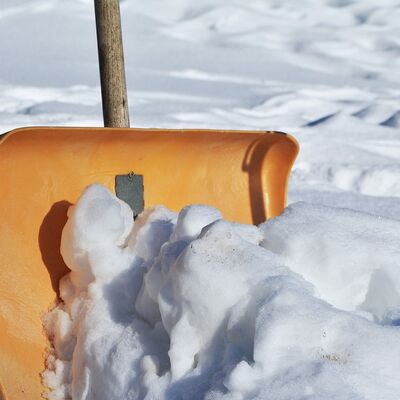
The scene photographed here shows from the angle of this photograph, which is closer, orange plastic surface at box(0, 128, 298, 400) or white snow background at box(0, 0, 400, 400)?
white snow background at box(0, 0, 400, 400)

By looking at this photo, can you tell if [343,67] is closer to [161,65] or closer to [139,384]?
[161,65]

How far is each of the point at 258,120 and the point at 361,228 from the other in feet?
14.4

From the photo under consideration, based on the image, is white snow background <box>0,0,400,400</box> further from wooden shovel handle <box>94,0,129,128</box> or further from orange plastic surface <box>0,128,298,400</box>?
wooden shovel handle <box>94,0,129,128</box>

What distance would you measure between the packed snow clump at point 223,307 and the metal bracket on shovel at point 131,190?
0.12 metres

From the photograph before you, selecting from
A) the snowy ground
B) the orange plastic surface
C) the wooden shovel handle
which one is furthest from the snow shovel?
the snowy ground

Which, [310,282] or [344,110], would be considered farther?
[344,110]

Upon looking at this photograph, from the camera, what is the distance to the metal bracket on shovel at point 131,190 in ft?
8.07

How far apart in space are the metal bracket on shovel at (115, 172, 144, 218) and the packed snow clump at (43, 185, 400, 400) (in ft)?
0.40

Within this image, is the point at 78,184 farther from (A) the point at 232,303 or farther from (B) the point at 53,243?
(A) the point at 232,303

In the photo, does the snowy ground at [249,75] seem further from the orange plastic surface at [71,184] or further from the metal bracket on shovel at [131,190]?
the metal bracket on shovel at [131,190]

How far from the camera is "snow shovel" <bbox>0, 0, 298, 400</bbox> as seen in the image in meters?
2.21

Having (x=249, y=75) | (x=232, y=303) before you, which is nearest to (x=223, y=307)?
(x=232, y=303)

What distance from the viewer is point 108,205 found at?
2232 mm

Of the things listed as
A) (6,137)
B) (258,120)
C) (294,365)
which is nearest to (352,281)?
(294,365)
